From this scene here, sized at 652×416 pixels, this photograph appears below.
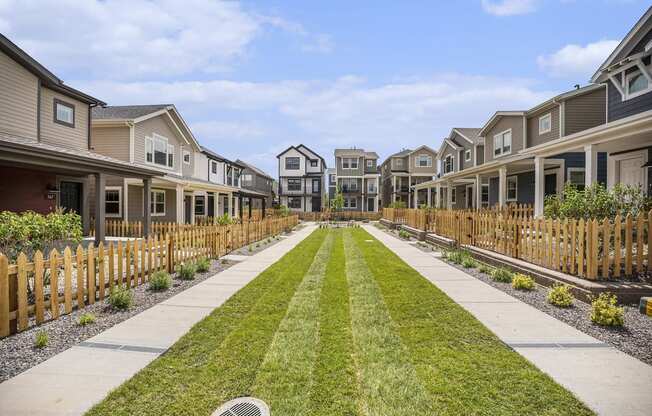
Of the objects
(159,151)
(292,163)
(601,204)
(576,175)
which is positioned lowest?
(601,204)

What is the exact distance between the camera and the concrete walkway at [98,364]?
10.7ft

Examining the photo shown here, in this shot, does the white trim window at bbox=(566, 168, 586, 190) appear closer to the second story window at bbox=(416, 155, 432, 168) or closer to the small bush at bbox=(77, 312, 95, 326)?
the small bush at bbox=(77, 312, 95, 326)

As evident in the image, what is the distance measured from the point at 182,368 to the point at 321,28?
10.5 metres

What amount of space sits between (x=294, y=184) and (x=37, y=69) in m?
38.5

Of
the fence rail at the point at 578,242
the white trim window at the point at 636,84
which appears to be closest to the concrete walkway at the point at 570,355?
the fence rail at the point at 578,242

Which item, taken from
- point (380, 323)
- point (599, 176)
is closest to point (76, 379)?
point (380, 323)

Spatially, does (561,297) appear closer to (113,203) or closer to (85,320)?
(85,320)

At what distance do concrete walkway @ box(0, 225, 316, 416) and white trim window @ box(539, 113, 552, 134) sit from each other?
2094cm

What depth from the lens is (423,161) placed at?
48656 mm

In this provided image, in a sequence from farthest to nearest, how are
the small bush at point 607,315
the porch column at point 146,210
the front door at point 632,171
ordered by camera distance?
the porch column at point 146,210 → the front door at point 632,171 → the small bush at point 607,315

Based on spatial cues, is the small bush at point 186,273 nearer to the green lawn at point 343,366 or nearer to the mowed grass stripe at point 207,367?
the mowed grass stripe at point 207,367

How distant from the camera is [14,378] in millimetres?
3703

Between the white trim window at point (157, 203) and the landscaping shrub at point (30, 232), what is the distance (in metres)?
16.8

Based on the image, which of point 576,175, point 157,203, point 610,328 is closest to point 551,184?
point 576,175
